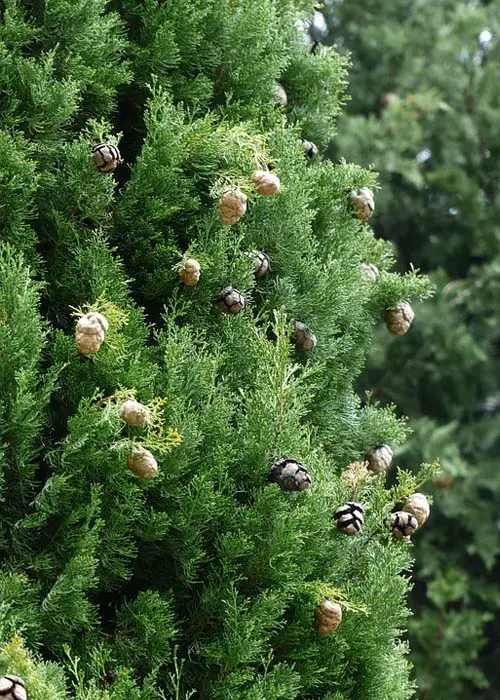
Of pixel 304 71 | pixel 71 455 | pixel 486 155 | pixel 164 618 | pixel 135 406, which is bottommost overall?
pixel 486 155

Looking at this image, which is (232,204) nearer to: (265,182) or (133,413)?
(265,182)

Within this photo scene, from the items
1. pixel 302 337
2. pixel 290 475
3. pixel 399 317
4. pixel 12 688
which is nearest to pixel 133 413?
pixel 290 475

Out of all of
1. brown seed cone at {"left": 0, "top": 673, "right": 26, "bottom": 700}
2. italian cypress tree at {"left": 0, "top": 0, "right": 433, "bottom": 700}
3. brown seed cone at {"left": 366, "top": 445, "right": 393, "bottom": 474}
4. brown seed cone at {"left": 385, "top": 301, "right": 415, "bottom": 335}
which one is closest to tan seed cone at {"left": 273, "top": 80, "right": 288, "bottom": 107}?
italian cypress tree at {"left": 0, "top": 0, "right": 433, "bottom": 700}

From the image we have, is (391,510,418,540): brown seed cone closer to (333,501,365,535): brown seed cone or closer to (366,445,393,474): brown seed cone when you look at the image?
(333,501,365,535): brown seed cone

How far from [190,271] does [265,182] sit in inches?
9.7

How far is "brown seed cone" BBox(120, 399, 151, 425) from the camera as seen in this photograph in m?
1.88

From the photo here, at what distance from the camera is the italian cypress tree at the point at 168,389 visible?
1901mm

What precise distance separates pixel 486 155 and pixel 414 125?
2.85 feet

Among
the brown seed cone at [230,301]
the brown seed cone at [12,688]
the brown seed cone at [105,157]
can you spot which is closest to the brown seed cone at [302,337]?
the brown seed cone at [230,301]

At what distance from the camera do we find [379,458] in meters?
2.61

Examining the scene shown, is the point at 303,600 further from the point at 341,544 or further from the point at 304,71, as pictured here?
the point at 304,71

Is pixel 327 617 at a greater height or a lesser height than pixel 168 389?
lesser

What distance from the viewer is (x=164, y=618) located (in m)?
1.97

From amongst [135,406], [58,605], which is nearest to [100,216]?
[135,406]
